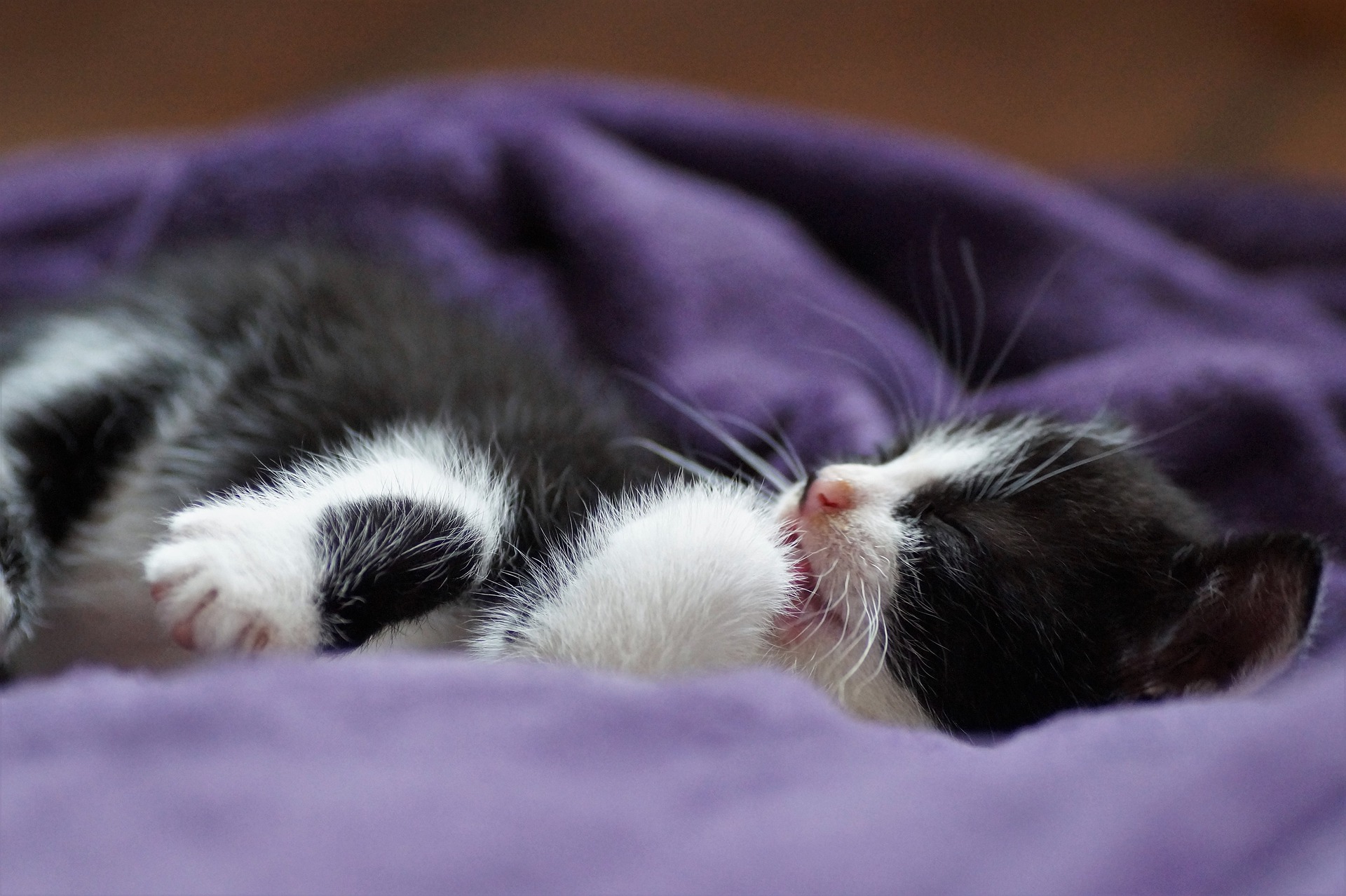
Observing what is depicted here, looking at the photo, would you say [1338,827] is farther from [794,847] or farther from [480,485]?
[480,485]

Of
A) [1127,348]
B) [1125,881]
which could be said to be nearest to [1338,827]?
[1125,881]

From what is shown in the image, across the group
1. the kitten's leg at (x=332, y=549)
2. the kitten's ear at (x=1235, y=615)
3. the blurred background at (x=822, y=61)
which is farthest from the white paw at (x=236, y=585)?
the blurred background at (x=822, y=61)

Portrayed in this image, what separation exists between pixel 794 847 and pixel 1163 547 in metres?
0.49

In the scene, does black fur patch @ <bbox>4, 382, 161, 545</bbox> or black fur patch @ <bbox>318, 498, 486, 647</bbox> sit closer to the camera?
black fur patch @ <bbox>318, 498, 486, 647</bbox>

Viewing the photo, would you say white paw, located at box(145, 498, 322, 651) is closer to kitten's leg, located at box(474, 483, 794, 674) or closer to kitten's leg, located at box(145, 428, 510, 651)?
kitten's leg, located at box(145, 428, 510, 651)

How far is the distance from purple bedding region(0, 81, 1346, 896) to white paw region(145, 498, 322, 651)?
0.15 feet

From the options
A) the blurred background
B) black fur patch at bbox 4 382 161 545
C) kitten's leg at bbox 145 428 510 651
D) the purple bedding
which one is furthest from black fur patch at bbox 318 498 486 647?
the blurred background

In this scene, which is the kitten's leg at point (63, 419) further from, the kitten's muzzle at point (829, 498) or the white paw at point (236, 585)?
the kitten's muzzle at point (829, 498)

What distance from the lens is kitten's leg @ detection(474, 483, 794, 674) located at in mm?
808

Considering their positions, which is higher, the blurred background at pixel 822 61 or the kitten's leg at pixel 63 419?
the blurred background at pixel 822 61

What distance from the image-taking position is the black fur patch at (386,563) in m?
0.77

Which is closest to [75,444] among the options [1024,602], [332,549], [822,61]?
[332,549]

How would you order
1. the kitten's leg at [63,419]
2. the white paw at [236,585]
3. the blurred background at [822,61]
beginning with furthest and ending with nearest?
the blurred background at [822,61] < the kitten's leg at [63,419] < the white paw at [236,585]

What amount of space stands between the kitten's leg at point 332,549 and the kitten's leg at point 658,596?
0.22 feet
